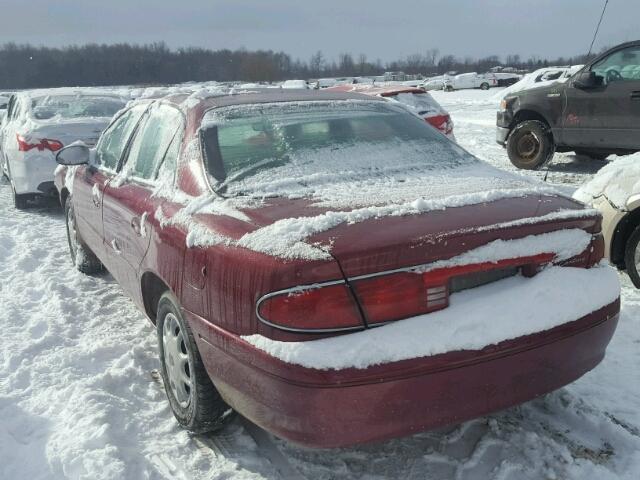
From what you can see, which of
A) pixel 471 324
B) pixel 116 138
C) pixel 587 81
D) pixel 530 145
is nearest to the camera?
pixel 471 324

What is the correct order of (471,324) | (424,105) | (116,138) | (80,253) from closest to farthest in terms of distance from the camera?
(471,324), (116,138), (80,253), (424,105)

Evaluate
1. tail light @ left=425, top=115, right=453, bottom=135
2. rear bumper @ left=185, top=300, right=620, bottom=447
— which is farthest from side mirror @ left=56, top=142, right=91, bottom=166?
tail light @ left=425, top=115, right=453, bottom=135

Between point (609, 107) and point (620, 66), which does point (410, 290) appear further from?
point (620, 66)

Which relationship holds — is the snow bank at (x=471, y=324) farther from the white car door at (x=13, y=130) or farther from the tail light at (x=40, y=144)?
the white car door at (x=13, y=130)

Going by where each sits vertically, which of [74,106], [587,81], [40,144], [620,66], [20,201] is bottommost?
[20,201]

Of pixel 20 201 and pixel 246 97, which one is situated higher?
pixel 246 97

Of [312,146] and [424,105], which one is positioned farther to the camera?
[424,105]

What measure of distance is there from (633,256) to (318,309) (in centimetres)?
304

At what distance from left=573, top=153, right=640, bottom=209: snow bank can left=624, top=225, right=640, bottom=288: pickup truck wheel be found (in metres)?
0.21

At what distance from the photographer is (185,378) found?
272 centimetres

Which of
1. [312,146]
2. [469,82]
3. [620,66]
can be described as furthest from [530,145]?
[469,82]

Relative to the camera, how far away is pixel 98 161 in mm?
4348

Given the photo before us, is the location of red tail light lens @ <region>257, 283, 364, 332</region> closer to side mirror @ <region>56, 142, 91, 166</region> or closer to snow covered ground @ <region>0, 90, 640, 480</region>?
snow covered ground @ <region>0, 90, 640, 480</region>

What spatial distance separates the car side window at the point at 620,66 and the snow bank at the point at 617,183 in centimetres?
403
